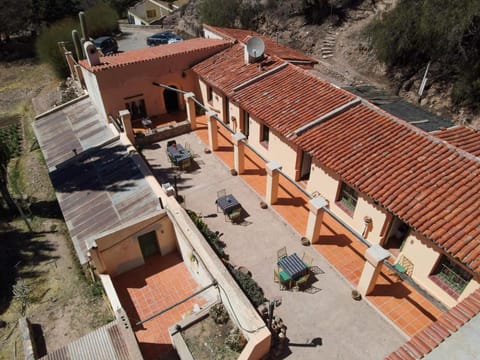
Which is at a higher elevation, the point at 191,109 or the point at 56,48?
the point at 191,109

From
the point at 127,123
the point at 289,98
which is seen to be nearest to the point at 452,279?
the point at 289,98

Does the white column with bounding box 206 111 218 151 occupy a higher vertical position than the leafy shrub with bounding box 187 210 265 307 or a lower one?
higher

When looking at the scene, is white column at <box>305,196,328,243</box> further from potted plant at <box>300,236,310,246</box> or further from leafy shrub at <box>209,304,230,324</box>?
leafy shrub at <box>209,304,230,324</box>

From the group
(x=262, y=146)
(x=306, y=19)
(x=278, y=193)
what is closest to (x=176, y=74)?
(x=262, y=146)

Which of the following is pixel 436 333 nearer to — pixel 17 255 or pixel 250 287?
pixel 250 287

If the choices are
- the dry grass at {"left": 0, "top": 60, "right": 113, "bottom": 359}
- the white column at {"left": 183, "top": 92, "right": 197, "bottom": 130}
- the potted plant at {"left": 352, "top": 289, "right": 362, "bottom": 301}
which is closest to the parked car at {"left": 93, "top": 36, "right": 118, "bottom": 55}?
the dry grass at {"left": 0, "top": 60, "right": 113, "bottom": 359}
